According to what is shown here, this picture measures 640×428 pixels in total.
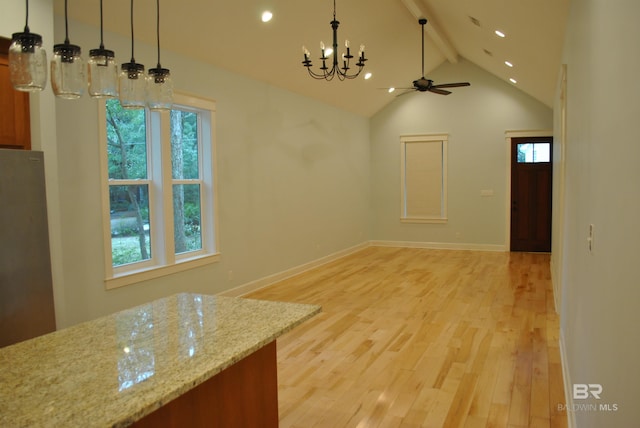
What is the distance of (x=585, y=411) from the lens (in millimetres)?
2061

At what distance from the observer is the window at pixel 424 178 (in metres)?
9.96

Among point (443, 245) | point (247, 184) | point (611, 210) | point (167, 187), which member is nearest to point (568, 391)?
point (611, 210)

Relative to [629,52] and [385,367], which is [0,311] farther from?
[629,52]

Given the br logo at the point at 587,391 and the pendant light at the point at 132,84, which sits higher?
the pendant light at the point at 132,84

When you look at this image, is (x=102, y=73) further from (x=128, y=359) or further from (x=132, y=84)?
(x=128, y=359)

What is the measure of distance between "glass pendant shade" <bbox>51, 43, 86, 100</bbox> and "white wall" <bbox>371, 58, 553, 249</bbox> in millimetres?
8938

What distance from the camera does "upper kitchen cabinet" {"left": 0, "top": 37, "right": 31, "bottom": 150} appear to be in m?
2.96

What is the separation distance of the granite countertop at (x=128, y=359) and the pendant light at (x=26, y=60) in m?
0.94

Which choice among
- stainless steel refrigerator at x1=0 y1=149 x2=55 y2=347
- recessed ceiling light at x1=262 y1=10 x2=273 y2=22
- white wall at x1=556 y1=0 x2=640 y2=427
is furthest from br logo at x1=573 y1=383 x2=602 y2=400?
recessed ceiling light at x1=262 y1=10 x2=273 y2=22

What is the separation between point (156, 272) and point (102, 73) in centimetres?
331

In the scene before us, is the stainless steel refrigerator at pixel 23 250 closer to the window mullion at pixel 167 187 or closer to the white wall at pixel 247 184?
the white wall at pixel 247 184

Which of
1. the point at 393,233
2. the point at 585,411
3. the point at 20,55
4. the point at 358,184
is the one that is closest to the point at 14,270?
the point at 20,55

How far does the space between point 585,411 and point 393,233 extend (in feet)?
27.7

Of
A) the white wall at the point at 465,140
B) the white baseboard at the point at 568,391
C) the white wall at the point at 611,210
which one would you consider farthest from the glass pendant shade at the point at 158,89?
the white wall at the point at 465,140
